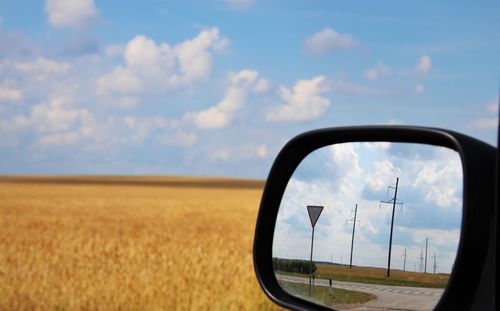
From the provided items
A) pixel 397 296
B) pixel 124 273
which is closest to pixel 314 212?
pixel 397 296

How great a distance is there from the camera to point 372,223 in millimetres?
1723

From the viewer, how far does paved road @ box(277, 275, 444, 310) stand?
1.50m

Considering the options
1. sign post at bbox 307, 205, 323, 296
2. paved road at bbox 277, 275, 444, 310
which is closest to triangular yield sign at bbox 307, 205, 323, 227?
sign post at bbox 307, 205, 323, 296

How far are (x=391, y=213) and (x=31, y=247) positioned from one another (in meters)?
14.2

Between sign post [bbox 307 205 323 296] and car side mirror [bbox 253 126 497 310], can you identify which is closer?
car side mirror [bbox 253 126 497 310]

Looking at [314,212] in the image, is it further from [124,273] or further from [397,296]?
[124,273]

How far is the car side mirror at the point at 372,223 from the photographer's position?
138cm

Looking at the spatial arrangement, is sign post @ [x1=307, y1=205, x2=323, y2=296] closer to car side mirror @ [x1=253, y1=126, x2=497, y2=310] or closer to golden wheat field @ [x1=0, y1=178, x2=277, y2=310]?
car side mirror @ [x1=253, y1=126, x2=497, y2=310]

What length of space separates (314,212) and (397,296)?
0.35 m

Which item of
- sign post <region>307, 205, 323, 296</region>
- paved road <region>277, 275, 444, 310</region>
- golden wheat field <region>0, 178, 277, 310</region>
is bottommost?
golden wheat field <region>0, 178, 277, 310</region>

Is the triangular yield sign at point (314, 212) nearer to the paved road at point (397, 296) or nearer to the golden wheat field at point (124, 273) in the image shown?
the paved road at point (397, 296)

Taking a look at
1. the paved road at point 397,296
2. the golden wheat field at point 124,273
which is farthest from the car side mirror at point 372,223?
the golden wheat field at point 124,273

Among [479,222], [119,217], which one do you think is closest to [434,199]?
[479,222]

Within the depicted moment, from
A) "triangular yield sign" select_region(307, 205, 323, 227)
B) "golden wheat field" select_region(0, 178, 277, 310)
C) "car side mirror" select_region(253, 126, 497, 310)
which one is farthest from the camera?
"golden wheat field" select_region(0, 178, 277, 310)
